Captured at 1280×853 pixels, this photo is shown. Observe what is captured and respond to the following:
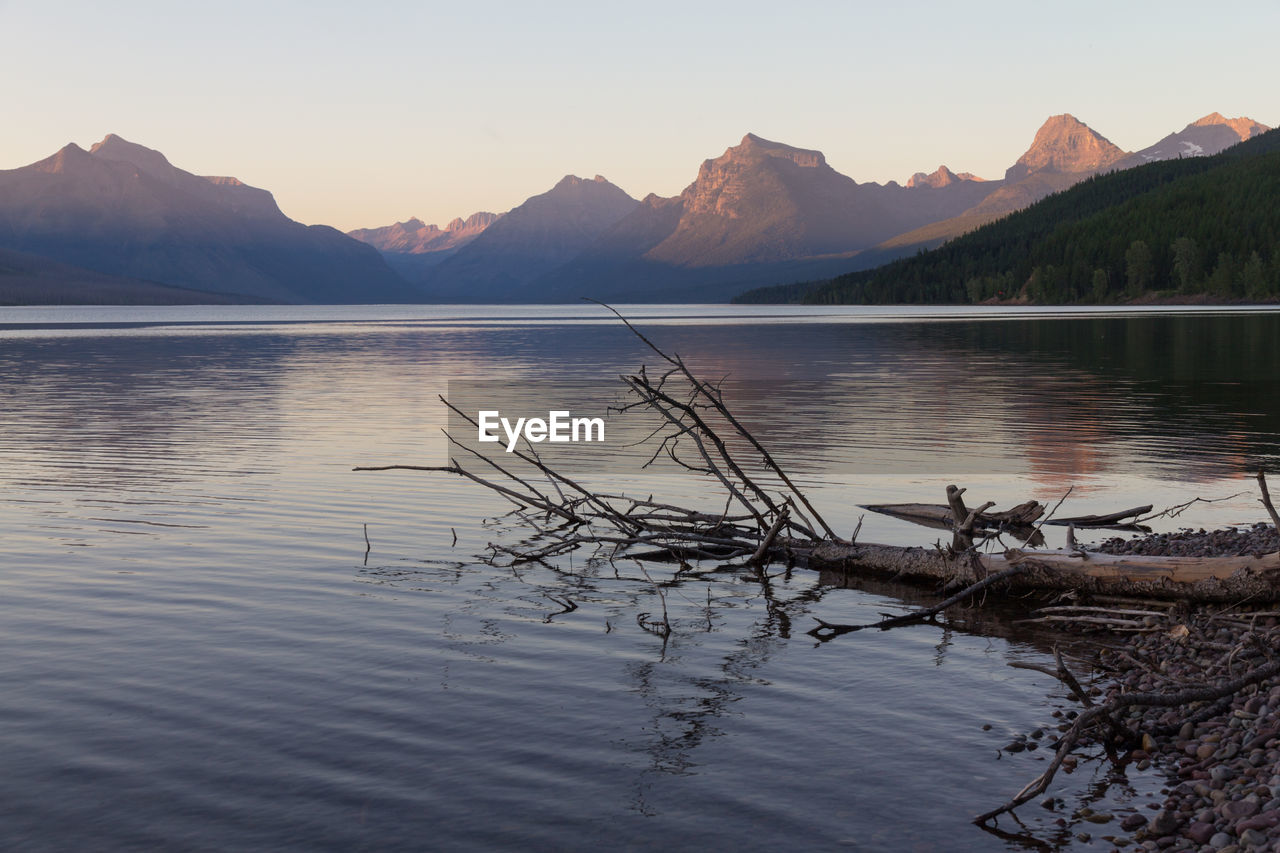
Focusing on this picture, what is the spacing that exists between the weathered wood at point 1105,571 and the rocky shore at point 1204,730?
1.03 feet

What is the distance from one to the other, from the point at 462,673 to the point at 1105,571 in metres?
8.25

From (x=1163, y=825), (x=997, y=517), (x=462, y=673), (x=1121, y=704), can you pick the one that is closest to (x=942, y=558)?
(x=997, y=517)

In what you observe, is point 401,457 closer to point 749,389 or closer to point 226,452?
point 226,452

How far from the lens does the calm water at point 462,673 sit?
31.1 feet

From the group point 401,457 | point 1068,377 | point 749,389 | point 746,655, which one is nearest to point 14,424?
point 401,457

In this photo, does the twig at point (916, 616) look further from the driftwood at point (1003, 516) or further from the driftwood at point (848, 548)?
the driftwood at point (1003, 516)

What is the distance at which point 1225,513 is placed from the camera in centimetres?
2178

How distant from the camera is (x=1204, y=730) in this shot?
35.2 ft

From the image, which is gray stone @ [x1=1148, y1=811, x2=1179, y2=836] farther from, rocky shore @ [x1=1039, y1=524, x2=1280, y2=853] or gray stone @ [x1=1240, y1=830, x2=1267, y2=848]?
gray stone @ [x1=1240, y1=830, x2=1267, y2=848]

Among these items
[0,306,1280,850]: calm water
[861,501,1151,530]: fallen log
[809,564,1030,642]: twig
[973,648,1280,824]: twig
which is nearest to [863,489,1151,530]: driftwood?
[861,501,1151,530]: fallen log

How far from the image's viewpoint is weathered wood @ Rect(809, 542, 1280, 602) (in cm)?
1391

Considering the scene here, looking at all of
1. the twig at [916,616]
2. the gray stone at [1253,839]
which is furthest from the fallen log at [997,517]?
the gray stone at [1253,839]

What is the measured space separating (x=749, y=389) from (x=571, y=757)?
44002mm

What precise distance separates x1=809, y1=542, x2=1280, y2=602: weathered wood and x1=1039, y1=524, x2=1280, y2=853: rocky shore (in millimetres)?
313
